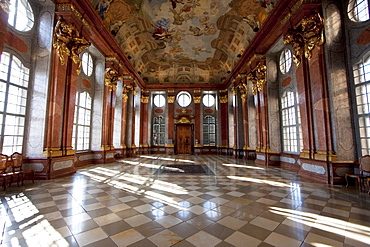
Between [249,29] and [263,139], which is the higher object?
[249,29]

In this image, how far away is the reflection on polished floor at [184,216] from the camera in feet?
8.03

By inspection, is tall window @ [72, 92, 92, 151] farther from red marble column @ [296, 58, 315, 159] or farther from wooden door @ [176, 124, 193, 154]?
red marble column @ [296, 58, 315, 159]

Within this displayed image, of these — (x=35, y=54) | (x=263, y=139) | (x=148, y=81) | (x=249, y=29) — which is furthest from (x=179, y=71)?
(x=35, y=54)

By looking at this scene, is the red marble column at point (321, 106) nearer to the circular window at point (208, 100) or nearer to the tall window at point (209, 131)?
the tall window at point (209, 131)

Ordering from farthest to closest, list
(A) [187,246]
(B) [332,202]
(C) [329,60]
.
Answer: (C) [329,60] < (B) [332,202] < (A) [187,246]

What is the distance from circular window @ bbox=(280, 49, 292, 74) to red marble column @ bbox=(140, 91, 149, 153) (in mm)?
13397

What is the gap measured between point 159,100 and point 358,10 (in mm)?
16691

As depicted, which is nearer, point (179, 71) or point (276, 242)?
point (276, 242)

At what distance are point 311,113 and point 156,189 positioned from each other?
6.47 metres

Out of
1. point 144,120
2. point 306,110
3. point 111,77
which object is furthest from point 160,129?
point 306,110

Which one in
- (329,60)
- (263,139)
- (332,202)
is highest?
(329,60)

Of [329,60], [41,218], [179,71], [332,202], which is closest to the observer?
[41,218]

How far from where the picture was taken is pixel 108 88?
1138 centimetres

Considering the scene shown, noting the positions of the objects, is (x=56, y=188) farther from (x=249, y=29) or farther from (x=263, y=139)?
(x=249, y=29)
